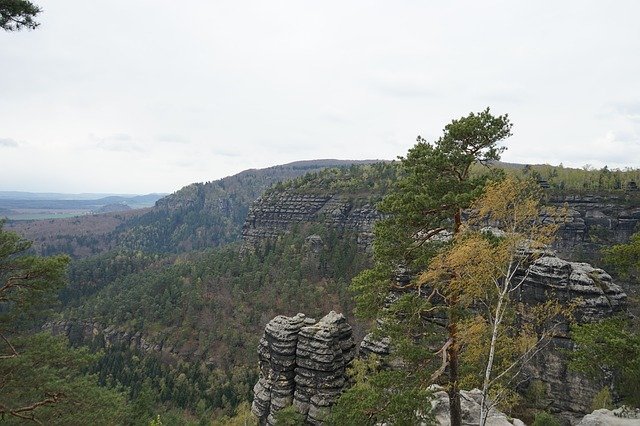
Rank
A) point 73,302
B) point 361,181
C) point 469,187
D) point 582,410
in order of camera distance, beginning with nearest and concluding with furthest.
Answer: point 469,187 < point 582,410 < point 73,302 < point 361,181

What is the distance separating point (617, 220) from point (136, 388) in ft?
330

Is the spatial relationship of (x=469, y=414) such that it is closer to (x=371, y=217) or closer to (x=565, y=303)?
(x=565, y=303)

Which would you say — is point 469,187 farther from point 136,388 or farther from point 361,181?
point 361,181

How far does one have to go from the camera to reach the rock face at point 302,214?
382 ft

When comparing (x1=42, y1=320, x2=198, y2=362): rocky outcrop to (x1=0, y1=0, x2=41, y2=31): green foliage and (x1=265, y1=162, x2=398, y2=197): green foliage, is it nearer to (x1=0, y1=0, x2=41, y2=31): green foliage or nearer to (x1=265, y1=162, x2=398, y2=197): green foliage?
(x1=265, y1=162, x2=398, y2=197): green foliage

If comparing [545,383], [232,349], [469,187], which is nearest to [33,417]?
[469,187]

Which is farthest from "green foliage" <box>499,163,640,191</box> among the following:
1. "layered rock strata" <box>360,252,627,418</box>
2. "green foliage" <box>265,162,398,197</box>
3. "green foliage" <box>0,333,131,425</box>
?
"green foliage" <box>0,333,131,425</box>

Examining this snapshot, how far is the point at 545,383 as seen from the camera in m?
41.8

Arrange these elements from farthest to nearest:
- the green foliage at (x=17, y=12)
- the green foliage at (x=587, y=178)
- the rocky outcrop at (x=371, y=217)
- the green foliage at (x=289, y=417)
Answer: the green foliage at (x=587, y=178) < the rocky outcrop at (x=371, y=217) < the green foliage at (x=289, y=417) < the green foliage at (x=17, y=12)

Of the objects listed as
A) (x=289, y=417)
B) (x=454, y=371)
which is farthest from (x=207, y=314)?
(x=454, y=371)

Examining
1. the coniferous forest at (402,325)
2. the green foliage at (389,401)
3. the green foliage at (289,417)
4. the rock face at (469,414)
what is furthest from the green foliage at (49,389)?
the green foliage at (289,417)

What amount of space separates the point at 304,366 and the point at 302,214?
102255mm

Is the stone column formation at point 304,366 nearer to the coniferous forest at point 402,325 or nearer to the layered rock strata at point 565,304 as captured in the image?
the coniferous forest at point 402,325

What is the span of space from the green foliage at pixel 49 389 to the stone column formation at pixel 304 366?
18.7 meters
